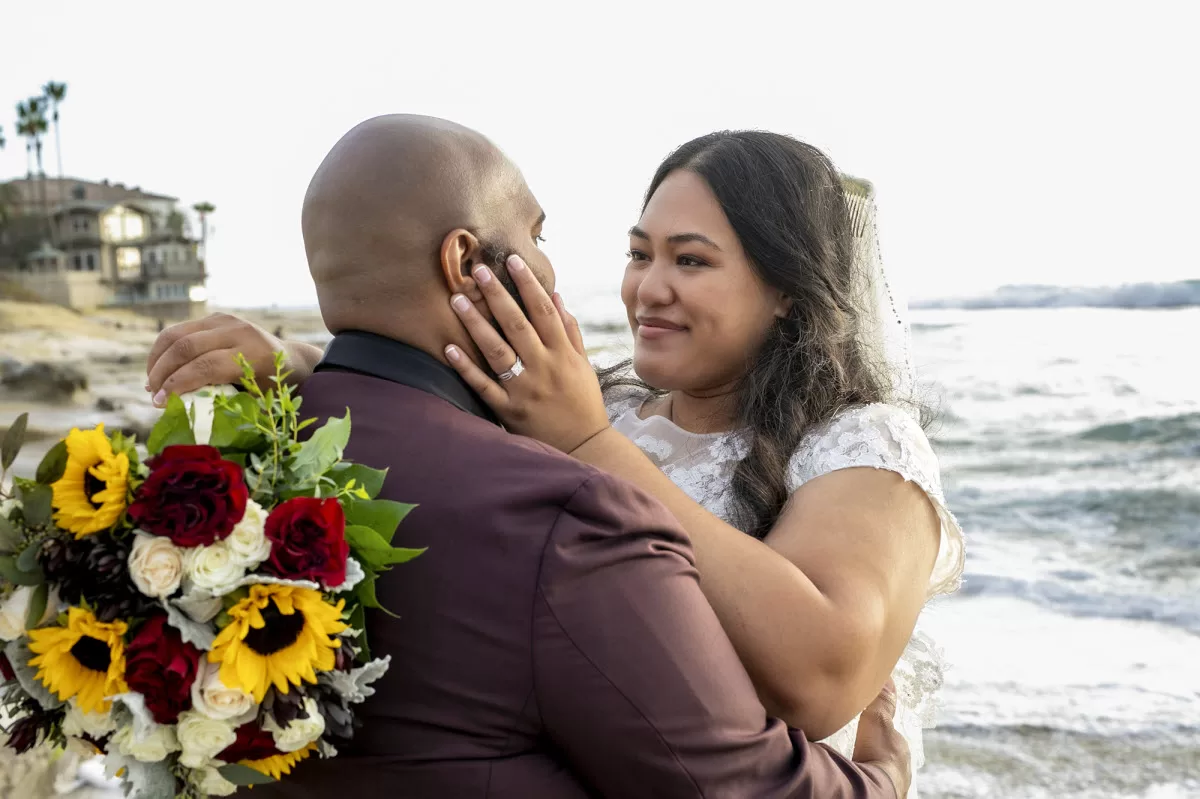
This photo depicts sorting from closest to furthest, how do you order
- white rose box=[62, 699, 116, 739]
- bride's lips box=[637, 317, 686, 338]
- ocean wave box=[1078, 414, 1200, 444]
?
white rose box=[62, 699, 116, 739] → bride's lips box=[637, 317, 686, 338] → ocean wave box=[1078, 414, 1200, 444]

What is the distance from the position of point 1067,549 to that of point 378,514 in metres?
14.8

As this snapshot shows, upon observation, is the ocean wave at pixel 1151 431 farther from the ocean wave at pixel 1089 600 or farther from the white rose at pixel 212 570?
the white rose at pixel 212 570

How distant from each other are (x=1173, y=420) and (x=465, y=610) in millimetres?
22115

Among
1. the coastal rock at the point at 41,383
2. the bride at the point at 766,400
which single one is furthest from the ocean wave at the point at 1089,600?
the coastal rock at the point at 41,383

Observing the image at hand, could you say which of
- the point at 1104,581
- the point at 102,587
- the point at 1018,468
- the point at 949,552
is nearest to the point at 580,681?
the point at 102,587

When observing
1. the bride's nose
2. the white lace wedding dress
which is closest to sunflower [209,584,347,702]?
the white lace wedding dress

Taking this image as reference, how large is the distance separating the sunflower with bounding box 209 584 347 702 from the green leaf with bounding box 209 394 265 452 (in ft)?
0.89

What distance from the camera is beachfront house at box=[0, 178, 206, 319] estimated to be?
39.4m

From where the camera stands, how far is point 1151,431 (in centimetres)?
2075

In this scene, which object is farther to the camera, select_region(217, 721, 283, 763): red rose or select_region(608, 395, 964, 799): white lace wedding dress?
select_region(608, 395, 964, 799): white lace wedding dress

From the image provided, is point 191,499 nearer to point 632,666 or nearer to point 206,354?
point 632,666

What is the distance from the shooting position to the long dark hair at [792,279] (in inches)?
134

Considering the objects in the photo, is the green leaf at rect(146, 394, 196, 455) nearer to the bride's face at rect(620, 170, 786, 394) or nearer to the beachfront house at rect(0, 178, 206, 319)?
the bride's face at rect(620, 170, 786, 394)

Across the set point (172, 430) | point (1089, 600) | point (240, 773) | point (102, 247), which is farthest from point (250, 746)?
point (102, 247)
